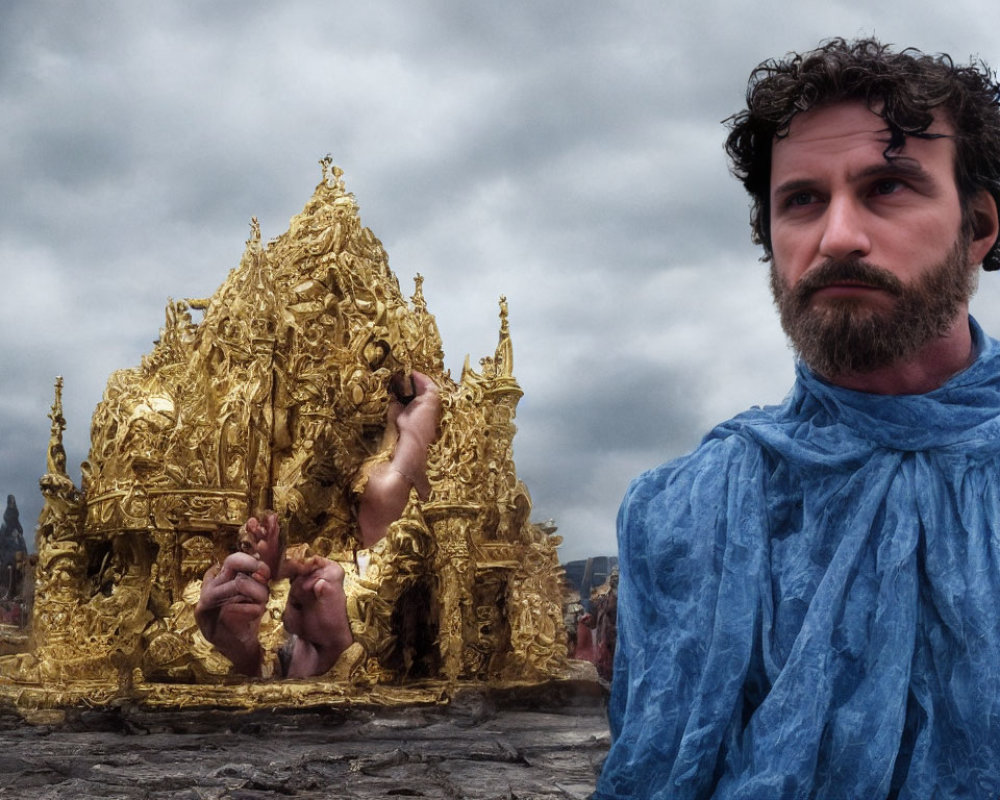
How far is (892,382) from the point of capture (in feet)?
6.34

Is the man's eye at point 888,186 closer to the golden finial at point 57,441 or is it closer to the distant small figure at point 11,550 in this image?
the golden finial at point 57,441

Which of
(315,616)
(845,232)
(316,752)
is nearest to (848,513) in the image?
(845,232)

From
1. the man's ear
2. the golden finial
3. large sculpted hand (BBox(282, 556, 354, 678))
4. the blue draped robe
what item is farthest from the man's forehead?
the golden finial

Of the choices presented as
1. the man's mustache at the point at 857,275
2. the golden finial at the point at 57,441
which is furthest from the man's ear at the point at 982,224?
the golden finial at the point at 57,441

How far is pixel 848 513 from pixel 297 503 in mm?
7208

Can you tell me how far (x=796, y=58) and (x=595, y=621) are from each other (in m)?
8.25

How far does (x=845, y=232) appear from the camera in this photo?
71.3 inches

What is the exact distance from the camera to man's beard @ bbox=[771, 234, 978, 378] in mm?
1846

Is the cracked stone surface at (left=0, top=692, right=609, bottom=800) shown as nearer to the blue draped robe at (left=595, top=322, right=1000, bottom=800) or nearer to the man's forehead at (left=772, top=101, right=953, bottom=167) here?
the blue draped robe at (left=595, top=322, right=1000, bottom=800)

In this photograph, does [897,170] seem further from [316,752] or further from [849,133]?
[316,752]

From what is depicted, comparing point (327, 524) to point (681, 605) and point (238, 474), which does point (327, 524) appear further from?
point (681, 605)

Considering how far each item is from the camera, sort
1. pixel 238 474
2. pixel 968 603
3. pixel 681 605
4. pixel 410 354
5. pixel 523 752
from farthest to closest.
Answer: pixel 410 354, pixel 238 474, pixel 523 752, pixel 681 605, pixel 968 603

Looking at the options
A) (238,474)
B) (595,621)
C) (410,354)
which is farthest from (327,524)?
(595,621)

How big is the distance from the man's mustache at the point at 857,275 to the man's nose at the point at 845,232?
1cm
